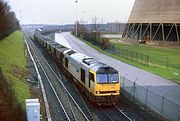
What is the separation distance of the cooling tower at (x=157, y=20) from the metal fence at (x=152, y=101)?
170 feet

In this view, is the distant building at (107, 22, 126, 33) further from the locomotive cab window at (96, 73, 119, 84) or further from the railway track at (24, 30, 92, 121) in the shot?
the locomotive cab window at (96, 73, 119, 84)

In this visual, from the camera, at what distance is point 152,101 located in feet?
80.3

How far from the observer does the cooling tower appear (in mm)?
78812

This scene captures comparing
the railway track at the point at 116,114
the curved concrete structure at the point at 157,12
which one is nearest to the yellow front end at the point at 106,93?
the railway track at the point at 116,114

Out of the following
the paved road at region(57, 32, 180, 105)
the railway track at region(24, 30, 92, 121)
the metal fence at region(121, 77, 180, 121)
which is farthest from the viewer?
the paved road at region(57, 32, 180, 105)

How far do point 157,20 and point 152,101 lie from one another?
59.6 m

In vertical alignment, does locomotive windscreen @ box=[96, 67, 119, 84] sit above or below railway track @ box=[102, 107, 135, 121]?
above

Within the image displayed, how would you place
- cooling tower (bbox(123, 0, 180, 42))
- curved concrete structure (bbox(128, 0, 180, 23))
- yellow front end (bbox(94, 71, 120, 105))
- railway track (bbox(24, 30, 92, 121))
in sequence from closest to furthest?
railway track (bbox(24, 30, 92, 121)) < yellow front end (bbox(94, 71, 120, 105)) < cooling tower (bbox(123, 0, 180, 42)) < curved concrete structure (bbox(128, 0, 180, 23))

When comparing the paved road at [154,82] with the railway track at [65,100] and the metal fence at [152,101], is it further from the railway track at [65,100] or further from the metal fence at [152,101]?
the railway track at [65,100]

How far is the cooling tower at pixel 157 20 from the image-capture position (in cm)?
7881

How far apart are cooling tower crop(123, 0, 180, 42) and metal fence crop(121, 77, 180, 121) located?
51949mm

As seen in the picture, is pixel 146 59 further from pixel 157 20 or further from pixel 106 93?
pixel 157 20

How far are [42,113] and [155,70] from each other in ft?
74.1

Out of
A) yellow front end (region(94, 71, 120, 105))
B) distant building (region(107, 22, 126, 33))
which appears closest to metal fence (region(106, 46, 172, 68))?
yellow front end (region(94, 71, 120, 105))
